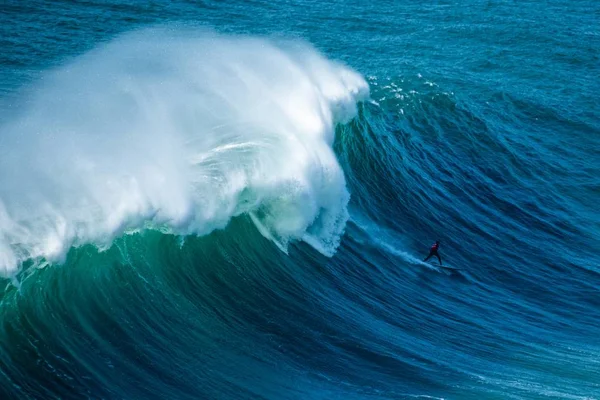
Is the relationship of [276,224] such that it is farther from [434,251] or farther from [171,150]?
[434,251]

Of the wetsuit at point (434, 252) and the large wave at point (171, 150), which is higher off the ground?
the large wave at point (171, 150)

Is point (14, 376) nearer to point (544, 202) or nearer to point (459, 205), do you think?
point (459, 205)

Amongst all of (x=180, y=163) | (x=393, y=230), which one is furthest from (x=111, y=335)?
(x=393, y=230)

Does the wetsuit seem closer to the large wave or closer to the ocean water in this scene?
the ocean water

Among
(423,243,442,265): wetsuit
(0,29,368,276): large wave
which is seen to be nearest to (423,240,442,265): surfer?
(423,243,442,265): wetsuit

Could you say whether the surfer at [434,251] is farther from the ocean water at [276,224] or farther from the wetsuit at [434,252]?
the ocean water at [276,224]

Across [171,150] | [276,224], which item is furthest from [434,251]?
[171,150]

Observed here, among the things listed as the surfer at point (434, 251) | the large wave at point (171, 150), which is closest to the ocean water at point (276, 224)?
the large wave at point (171, 150)

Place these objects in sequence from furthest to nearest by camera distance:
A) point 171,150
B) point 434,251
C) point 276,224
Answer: point 434,251, point 276,224, point 171,150
